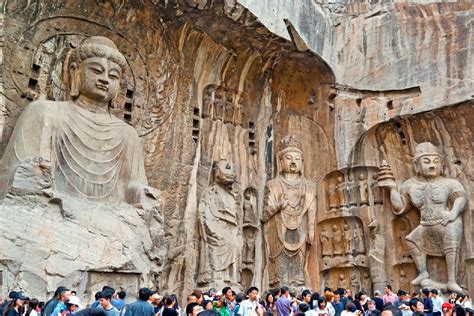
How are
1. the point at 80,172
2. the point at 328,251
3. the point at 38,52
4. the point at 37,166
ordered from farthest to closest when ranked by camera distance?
the point at 328,251 → the point at 38,52 → the point at 80,172 → the point at 37,166

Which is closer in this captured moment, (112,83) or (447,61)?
(112,83)

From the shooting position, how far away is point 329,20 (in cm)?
1359

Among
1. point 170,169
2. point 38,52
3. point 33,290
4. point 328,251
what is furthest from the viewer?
point 328,251

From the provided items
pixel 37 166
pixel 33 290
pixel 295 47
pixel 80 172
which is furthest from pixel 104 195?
pixel 295 47

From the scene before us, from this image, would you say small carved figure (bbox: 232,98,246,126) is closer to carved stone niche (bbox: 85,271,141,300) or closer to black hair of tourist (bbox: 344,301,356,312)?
carved stone niche (bbox: 85,271,141,300)

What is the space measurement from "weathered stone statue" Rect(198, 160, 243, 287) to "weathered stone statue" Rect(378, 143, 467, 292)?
114 inches

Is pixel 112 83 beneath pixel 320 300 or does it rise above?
above

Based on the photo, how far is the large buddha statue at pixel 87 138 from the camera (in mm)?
9859

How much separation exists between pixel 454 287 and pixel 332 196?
110 inches

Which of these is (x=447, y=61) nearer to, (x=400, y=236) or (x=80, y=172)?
(x=400, y=236)

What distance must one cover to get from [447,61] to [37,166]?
721cm

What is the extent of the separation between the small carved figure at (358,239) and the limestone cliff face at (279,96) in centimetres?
3

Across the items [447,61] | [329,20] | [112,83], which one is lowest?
[112,83]

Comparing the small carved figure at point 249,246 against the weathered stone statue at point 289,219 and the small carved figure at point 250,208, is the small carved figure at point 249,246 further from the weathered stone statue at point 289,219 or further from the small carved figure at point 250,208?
the weathered stone statue at point 289,219
